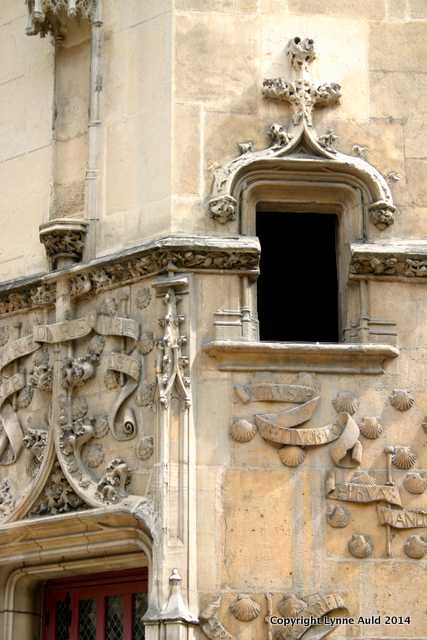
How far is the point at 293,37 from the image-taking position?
12.7 meters

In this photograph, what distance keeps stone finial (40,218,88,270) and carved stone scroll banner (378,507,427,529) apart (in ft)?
10.9

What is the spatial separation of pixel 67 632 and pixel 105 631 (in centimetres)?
40

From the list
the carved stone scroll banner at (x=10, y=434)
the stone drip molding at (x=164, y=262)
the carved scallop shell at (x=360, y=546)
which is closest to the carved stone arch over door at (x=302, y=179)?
the stone drip molding at (x=164, y=262)

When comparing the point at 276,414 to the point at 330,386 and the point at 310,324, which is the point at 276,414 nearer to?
the point at 330,386

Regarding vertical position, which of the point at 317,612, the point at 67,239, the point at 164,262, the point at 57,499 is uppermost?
the point at 67,239

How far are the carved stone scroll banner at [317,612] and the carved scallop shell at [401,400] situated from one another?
5.12 feet

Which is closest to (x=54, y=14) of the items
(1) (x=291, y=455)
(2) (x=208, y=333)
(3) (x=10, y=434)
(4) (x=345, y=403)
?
(2) (x=208, y=333)

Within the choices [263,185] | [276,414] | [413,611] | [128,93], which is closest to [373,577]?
[413,611]

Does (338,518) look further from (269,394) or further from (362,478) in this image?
(269,394)

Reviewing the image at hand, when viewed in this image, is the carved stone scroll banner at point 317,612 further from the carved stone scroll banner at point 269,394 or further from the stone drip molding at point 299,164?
the stone drip molding at point 299,164

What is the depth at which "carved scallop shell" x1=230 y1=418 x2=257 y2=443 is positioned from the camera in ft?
38.0

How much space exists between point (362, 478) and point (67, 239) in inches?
126

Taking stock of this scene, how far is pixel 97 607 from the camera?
12.4m

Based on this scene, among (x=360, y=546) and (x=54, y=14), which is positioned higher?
(x=54, y=14)
